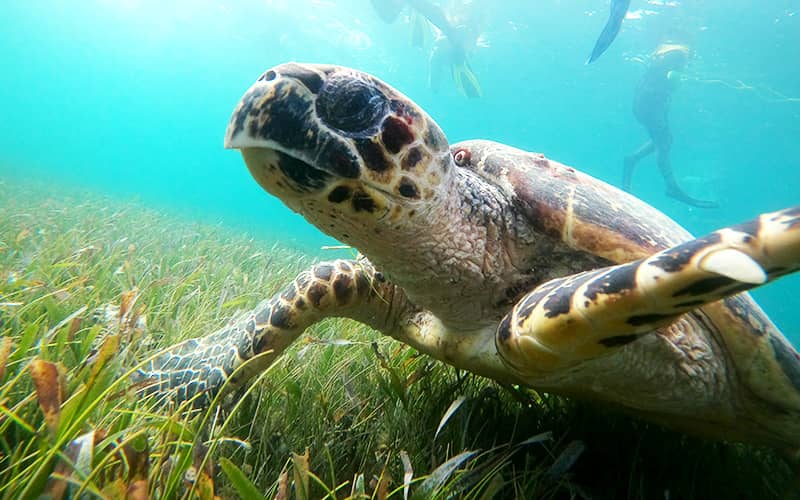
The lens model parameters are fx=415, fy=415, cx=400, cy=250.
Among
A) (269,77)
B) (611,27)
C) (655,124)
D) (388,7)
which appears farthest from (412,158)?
Answer: (388,7)

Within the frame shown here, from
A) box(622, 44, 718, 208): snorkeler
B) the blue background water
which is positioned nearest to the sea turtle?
the blue background water

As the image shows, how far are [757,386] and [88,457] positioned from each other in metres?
1.65

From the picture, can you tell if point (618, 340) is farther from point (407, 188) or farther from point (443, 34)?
point (443, 34)

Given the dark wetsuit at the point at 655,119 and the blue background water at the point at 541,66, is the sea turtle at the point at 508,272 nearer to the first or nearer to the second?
the blue background water at the point at 541,66

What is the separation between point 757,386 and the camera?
1219 millimetres

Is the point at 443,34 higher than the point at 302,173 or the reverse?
higher

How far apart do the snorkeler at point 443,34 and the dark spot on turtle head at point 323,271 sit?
18493 millimetres

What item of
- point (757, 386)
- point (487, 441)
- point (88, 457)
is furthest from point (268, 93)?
point (757, 386)

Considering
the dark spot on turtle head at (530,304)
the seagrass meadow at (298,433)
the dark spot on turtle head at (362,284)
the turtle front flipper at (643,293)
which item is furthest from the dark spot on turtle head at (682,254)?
the dark spot on turtle head at (362,284)

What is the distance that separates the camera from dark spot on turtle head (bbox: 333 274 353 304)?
1639 mm

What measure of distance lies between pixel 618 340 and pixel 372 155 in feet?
2.43

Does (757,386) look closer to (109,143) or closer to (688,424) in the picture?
(688,424)

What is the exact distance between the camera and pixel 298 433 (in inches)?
49.3

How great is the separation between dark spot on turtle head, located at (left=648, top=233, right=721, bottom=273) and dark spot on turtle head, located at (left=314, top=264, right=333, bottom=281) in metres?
1.19
